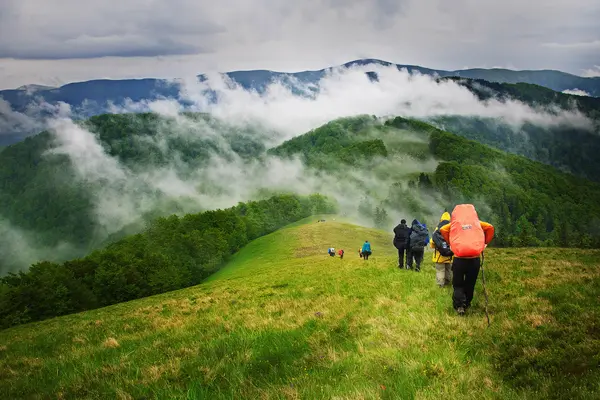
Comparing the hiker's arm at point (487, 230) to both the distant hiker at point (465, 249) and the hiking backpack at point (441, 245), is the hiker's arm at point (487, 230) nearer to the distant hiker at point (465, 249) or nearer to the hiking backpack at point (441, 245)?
the distant hiker at point (465, 249)

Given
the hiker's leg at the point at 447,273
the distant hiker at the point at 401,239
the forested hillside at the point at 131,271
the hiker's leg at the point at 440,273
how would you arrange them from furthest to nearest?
the forested hillside at the point at 131,271, the distant hiker at the point at 401,239, the hiker's leg at the point at 447,273, the hiker's leg at the point at 440,273

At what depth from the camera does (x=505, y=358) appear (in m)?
6.69

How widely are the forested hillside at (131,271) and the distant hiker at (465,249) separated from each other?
6841cm

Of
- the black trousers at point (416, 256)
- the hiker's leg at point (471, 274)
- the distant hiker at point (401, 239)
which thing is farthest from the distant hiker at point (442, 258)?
the distant hiker at point (401, 239)

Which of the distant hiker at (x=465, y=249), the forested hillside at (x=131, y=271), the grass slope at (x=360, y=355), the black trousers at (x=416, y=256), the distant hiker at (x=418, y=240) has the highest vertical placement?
the distant hiker at (x=465, y=249)

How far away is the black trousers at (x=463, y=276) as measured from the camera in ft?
32.7

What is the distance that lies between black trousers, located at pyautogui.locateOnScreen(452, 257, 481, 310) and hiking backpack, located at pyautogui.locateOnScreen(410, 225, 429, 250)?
1127 cm

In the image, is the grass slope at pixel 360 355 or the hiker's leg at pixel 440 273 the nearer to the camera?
the grass slope at pixel 360 355

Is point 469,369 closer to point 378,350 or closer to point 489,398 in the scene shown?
point 489,398

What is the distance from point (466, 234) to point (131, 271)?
3311 inches

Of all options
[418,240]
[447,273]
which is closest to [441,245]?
[447,273]

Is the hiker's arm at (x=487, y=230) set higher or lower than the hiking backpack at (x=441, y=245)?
higher

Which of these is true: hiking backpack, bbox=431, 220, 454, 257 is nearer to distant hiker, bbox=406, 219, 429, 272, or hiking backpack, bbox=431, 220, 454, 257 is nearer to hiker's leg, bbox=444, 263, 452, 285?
hiker's leg, bbox=444, 263, 452, 285

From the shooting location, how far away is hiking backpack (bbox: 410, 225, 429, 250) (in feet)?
69.9
